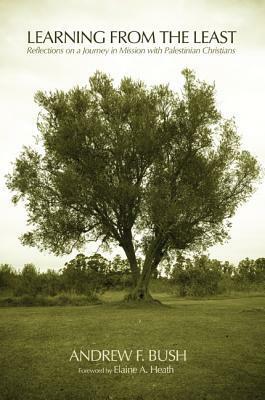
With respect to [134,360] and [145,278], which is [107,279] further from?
[134,360]

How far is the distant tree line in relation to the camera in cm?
2922

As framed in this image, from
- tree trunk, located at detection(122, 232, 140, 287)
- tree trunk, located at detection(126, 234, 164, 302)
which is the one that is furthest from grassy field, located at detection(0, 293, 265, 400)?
tree trunk, located at detection(122, 232, 140, 287)

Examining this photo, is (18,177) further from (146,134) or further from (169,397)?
(169,397)

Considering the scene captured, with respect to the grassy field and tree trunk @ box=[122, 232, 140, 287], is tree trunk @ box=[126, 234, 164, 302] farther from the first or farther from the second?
the grassy field

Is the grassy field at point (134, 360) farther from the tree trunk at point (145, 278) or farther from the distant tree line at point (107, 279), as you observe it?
the distant tree line at point (107, 279)

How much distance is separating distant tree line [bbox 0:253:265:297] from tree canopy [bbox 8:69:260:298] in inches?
153

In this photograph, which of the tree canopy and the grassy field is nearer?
the grassy field

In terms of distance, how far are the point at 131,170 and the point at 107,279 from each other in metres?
8.12

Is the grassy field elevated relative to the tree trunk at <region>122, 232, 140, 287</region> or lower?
lower

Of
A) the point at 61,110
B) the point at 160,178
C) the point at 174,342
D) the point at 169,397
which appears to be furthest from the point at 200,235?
the point at 169,397

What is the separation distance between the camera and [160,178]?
959 inches

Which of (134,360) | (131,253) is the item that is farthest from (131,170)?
(134,360)

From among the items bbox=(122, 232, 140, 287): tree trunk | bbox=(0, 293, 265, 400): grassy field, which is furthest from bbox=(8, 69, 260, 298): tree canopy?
bbox=(0, 293, 265, 400): grassy field

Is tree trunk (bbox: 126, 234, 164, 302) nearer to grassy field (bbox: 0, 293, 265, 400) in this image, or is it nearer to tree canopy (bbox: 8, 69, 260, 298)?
tree canopy (bbox: 8, 69, 260, 298)
